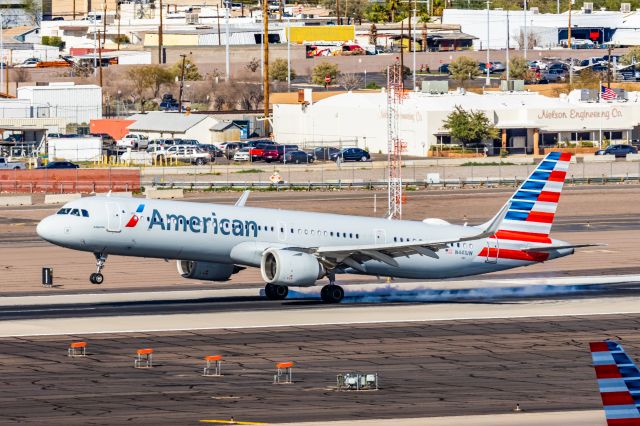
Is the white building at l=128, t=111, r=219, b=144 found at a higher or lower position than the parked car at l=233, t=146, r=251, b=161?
higher

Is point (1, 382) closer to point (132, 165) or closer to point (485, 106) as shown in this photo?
point (132, 165)

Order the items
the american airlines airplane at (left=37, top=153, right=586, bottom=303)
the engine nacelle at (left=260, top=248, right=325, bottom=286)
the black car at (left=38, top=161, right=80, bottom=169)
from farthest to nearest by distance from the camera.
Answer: the black car at (left=38, top=161, right=80, bottom=169), the engine nacelle at (left=260, top=248, right=325, bottom=286), the american airlines airplane at (left=37, top=153, right=586, bottom=303)

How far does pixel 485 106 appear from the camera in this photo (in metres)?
144

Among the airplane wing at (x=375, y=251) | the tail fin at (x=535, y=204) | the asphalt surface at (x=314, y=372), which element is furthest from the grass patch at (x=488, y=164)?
Answer: the asphalt surface at (x=314, y=372)

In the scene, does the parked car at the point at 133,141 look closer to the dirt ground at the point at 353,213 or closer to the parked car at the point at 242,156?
the parked car at the point at 242,156

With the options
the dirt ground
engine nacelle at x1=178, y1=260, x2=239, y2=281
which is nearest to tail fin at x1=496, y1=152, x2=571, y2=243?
the dirt ground

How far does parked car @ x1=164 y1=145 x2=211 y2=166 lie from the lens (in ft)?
449

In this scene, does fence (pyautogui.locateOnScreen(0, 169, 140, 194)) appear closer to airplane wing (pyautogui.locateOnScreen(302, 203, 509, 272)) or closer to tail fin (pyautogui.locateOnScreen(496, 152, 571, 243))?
airplane wing (pyautogui.locateOnScreen(302, 203, 509, 272))

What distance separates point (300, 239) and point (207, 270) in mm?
4161

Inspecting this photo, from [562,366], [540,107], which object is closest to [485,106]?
[540,107]

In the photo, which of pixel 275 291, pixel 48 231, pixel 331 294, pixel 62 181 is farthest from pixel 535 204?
pixel 62 181

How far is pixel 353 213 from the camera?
100000 mm

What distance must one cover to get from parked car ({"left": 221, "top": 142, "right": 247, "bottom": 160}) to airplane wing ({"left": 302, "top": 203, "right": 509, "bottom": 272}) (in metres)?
84.7

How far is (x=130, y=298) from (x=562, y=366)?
23.7 metres
